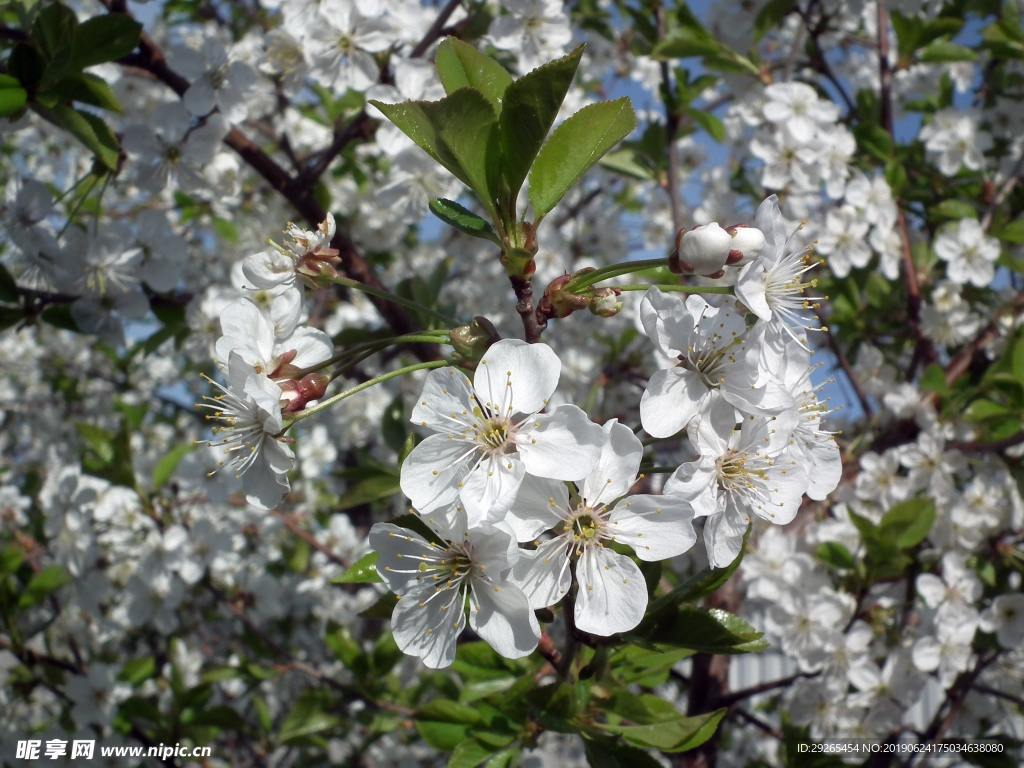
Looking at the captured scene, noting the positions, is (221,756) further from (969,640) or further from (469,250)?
(969,640)

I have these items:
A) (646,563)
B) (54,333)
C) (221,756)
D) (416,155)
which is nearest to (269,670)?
(221,756)

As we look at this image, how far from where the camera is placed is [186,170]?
2.22 m

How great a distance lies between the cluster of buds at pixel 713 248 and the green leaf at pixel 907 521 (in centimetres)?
125

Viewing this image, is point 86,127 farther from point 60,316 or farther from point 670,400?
point 670,400

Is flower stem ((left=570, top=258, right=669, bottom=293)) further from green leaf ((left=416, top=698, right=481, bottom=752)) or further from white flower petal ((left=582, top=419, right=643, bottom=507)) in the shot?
green leaf ((left=416, top=698, right=481, bottom=752))

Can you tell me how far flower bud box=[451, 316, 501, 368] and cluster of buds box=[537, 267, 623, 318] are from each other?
0.28ft

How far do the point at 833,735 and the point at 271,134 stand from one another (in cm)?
276

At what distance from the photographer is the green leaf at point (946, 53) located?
2.70 metres

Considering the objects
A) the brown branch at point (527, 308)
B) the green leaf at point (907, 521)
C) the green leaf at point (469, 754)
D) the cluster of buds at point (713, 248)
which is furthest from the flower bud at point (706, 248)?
the green leaf at point (907, 521)

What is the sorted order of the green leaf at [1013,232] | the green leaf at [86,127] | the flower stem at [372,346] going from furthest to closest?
the green leaf at [1013,232]
the green leaf at [86,127]
the flower stem at [372,346]

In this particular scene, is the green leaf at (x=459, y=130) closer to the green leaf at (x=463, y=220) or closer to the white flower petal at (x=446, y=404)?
the green leaf at (x=463, y=220)

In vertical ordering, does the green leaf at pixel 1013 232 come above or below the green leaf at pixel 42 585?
above

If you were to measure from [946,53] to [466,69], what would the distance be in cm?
A: 223

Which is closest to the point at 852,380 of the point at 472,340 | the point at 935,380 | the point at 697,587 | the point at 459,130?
the point at 935,380
